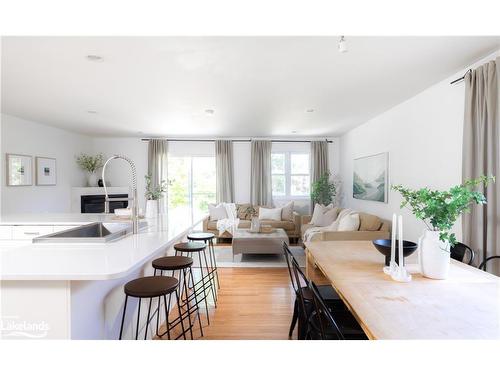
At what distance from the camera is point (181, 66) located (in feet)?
8.59

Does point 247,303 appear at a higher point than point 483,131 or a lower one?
lower

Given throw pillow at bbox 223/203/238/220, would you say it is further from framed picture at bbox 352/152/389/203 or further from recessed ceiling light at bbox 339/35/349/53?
recessed ceiling light at bbox 339/35/349/53

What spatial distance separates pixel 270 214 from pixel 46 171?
434 centimetres

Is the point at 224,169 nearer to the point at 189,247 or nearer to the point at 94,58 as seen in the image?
the point at 189,247

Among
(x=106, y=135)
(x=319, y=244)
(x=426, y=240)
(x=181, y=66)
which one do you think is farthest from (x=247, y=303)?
(x=106, y=135)

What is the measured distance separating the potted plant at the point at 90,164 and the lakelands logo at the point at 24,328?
5.69 meters

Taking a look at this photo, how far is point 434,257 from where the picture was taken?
1.49 m

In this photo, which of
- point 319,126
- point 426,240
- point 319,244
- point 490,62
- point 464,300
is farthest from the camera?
point 319,126

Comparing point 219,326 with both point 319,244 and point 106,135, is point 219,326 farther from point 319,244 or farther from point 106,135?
point 106,135

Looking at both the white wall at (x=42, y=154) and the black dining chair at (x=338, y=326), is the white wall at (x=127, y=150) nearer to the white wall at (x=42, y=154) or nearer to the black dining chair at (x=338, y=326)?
the white wall at (x=42, y=154)

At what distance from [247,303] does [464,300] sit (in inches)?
86.1

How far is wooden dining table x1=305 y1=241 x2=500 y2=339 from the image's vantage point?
0.96 meters

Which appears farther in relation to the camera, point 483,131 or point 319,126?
point 319,126
